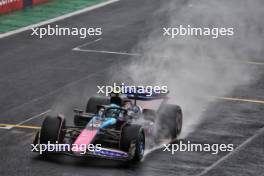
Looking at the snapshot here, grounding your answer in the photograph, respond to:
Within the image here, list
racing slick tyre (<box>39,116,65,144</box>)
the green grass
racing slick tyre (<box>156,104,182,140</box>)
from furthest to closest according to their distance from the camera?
the green grass
racing slick tyre (<box>156,104,182,140</box>)
racing slick tyre (<box>39,116,65,144</box>)

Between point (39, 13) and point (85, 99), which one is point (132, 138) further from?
point (39, 13)

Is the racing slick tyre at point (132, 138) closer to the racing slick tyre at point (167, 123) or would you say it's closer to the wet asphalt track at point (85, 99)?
the wet asphalt track at point (85, 99)

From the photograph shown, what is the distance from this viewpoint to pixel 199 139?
82.8 feet

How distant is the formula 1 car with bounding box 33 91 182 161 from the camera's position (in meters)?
22.6

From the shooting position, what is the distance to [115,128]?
77.4 feet

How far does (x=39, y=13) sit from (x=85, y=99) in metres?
15.9

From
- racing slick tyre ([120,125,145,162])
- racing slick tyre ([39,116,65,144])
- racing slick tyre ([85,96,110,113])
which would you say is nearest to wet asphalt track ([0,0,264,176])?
racing slick tyre ([120,125,145,162])

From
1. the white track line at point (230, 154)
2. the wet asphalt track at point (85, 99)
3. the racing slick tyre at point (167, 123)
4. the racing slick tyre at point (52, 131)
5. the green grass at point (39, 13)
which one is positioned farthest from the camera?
the green grass at point (39, 13)

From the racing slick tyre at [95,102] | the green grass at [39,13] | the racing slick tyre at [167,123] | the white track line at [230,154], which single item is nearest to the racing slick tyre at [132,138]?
the white track line at [230,154]

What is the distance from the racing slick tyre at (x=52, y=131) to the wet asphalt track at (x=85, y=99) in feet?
1.74

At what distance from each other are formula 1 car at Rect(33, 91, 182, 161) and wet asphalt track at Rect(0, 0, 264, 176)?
0.41 meters

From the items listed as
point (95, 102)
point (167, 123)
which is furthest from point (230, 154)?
point (95, 102)

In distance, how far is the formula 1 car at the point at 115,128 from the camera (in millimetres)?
22578

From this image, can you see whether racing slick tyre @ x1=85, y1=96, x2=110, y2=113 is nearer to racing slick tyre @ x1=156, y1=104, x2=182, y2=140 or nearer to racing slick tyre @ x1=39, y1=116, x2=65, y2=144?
racing slick tyre @ x1=156, y1=104, x2=182, y2=140
